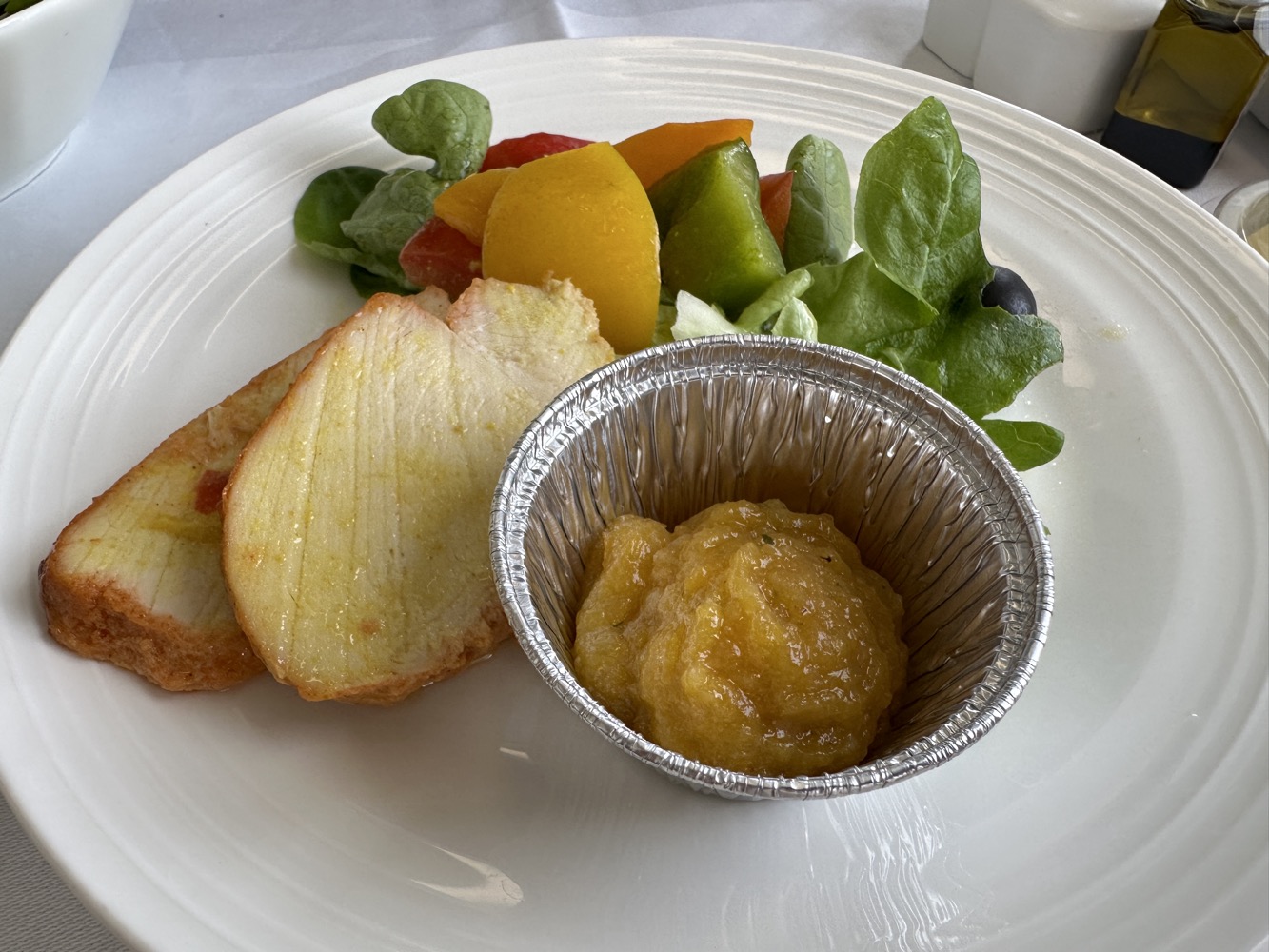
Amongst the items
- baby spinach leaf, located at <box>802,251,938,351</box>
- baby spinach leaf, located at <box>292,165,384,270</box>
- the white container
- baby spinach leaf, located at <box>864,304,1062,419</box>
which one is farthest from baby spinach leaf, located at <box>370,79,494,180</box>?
the white container

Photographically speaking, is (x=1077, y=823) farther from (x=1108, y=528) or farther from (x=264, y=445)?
(x=264, y=445)

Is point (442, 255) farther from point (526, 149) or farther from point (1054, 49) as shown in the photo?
point (1054, 49)

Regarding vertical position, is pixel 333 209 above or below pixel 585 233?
below

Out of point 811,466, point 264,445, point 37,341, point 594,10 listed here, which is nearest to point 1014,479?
point 811,466

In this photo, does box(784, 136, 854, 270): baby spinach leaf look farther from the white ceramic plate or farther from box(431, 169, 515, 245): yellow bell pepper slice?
box(431, 169, 515, 245): yellow bell pepper slice

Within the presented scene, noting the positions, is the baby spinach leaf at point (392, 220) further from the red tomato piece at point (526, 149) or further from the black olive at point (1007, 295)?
the black olive at point (1007, 295)

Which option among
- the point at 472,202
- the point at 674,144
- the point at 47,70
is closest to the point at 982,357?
the point at 674,144

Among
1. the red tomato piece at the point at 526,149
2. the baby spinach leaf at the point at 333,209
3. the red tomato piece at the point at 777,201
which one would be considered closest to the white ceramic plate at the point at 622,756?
the baby spinach leaf at the point at 333,209
